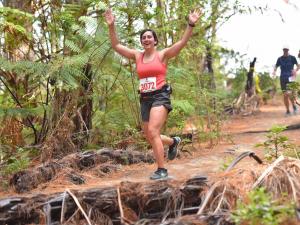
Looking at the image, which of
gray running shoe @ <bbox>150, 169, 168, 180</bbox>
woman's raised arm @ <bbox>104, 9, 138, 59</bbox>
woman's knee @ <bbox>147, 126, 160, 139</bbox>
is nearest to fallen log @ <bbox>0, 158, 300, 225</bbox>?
gray running shoe @ <bbox>150, 169, 168, 180</bbox>

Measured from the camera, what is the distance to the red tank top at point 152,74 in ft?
18.4

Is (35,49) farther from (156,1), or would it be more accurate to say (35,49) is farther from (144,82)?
(144,82)

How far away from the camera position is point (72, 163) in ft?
22.5

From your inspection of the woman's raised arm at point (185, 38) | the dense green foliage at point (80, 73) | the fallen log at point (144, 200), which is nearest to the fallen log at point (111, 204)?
the fallen log at point (144, 200)

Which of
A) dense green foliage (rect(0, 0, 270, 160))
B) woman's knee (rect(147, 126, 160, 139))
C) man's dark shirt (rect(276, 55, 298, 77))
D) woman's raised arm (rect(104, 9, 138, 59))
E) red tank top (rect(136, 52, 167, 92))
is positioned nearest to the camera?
woman's knee (rect(147, 126, 160, 139))

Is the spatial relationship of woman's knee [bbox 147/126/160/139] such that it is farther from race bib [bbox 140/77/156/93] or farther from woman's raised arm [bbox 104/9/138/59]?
woman's raised arm [bbox 104/9/138/59]

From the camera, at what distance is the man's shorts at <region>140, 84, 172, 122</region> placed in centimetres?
562

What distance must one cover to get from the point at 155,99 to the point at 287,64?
23.7ft

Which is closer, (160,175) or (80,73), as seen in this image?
(160,175)

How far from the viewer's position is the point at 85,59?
7.49 m

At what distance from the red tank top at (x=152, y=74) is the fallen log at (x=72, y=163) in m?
1.78

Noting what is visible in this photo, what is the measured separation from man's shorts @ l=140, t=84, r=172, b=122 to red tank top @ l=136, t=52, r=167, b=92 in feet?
0.18

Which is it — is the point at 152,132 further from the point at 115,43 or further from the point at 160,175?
the point at 115,43

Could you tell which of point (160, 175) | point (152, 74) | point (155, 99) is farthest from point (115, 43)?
point (160, 175)
